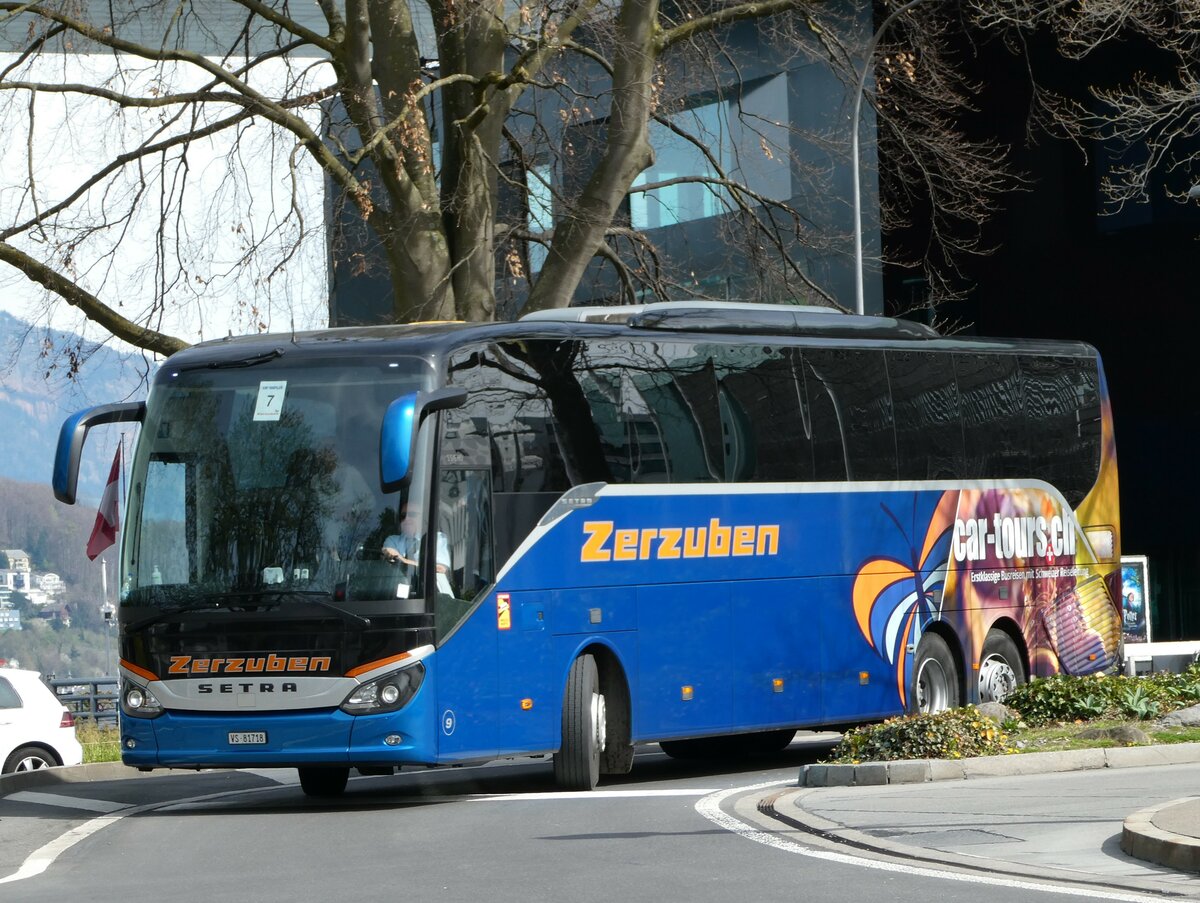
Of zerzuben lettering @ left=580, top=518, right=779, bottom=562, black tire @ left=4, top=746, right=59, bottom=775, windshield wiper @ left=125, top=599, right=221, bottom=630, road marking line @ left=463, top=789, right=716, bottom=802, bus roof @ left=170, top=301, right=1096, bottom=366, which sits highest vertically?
bus roof @ left=170, top=301, right=1096, bottom=366

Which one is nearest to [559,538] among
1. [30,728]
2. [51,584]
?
[30,728]

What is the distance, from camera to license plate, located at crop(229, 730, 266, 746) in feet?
45.6

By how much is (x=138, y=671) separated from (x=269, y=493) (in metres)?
1.59

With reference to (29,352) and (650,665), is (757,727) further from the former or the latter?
(29,352)

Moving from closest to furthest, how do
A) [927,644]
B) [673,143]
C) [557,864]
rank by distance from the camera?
1. [557,864]
2. [927,644]
3. [673,143]

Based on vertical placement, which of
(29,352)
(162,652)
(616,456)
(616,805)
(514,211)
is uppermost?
(514,211)

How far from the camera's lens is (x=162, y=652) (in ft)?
46.9

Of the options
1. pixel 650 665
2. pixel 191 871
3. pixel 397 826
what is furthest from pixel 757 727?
pixel 191 871

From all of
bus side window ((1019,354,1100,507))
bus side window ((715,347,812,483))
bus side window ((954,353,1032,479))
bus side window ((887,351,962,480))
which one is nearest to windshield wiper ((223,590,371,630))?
bus side window ((715,347,812,483))

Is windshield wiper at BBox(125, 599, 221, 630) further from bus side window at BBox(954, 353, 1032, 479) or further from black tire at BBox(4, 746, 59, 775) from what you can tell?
black tire at BBox(4, 746, 59, 775)

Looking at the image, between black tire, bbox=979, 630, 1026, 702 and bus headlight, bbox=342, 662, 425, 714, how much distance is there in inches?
274

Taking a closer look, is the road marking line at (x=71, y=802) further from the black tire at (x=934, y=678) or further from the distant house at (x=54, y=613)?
the distant house at (x=54, y=613)

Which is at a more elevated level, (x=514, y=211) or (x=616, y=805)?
(x=514, y=211)

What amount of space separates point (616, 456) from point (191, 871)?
5.75 metres
